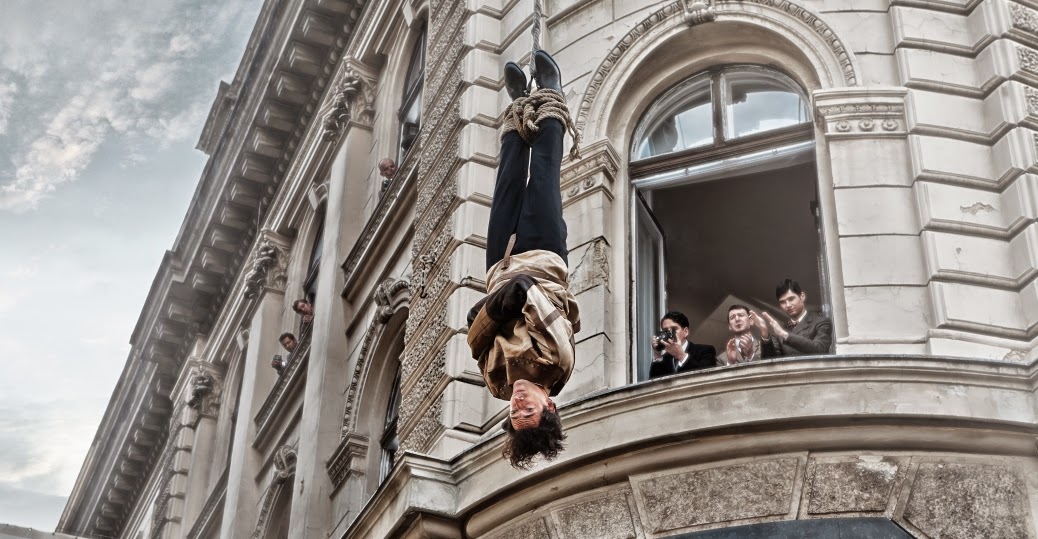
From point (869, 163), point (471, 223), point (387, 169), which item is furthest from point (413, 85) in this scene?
point (869, 163)

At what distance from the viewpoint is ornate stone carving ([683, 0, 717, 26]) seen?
14898mm

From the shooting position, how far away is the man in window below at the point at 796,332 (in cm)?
1251

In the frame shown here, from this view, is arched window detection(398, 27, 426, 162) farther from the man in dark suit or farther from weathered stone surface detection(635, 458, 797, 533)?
weathered stone surface detection(635, 458, 797, 533)

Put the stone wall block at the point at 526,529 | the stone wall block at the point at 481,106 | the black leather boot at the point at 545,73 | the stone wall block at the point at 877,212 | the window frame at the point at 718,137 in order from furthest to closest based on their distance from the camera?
the stone wall block at the point at 481,106, the window frame at the point at 718,137, the stone wall block at the point at 877,212, the stone wall block at the point at 526,529, the black leather boot at the point at 545,73

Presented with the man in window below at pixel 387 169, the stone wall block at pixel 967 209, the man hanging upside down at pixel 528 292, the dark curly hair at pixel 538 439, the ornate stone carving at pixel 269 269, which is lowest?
the dark curly hair at pixel 538 439

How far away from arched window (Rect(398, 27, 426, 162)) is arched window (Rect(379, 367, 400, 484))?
155 inches

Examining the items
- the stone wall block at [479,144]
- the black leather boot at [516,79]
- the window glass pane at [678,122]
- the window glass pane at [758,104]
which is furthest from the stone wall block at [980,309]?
the stone wall block at [479,144]

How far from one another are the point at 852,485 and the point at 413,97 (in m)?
12.6

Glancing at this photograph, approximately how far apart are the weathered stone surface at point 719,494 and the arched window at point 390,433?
6.88 meters

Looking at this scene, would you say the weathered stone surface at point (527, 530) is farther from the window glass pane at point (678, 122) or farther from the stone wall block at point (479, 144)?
the stone wall block at point (479, 144)

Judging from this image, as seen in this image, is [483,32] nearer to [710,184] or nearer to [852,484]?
[710,184]

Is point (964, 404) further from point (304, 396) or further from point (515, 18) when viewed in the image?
point (304, 396)

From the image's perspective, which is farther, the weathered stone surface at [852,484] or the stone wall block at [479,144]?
the stone wall block at [479,144]

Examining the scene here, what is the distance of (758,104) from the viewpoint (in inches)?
587
